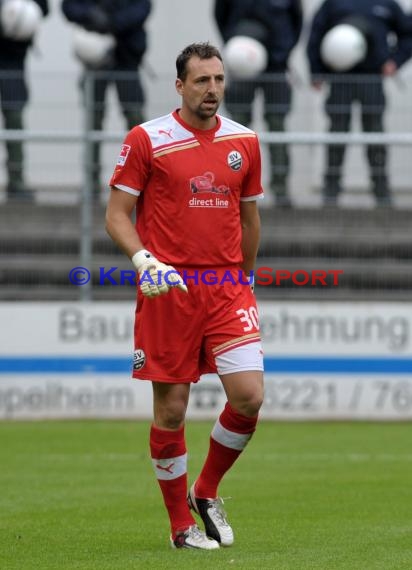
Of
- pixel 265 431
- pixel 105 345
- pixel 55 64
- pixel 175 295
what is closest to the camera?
pixel 175 295

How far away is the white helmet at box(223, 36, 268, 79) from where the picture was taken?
15.5 metres

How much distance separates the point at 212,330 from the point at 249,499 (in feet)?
7.74

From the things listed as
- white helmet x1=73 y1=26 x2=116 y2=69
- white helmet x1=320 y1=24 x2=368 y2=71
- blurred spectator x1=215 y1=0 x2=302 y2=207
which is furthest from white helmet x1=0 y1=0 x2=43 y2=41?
white helmet x1=320 y1=24 x2=368 y2=71

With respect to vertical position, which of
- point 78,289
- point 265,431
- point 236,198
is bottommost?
point 265,431

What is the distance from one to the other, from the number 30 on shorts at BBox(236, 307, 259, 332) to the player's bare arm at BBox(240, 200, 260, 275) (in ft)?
1.17

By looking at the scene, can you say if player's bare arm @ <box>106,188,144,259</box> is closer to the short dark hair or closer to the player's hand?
the player's hand

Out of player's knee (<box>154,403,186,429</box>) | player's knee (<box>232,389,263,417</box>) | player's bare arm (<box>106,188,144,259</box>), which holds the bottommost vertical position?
player's knee (<box>154,403,186,429</box>)

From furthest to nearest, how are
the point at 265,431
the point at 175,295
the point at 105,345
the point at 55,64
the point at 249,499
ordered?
1. the point at 55,64
2. the point at 105,345
3. the point at 265,431
4. the point at 249,499
5. the point at 175,295

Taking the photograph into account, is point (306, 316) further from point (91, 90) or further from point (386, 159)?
point (91, 90)

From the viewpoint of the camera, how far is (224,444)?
7.63m

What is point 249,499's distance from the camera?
31.2ft

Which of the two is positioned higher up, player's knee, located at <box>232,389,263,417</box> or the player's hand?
the player's hand

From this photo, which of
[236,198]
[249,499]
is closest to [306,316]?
[249,499]
